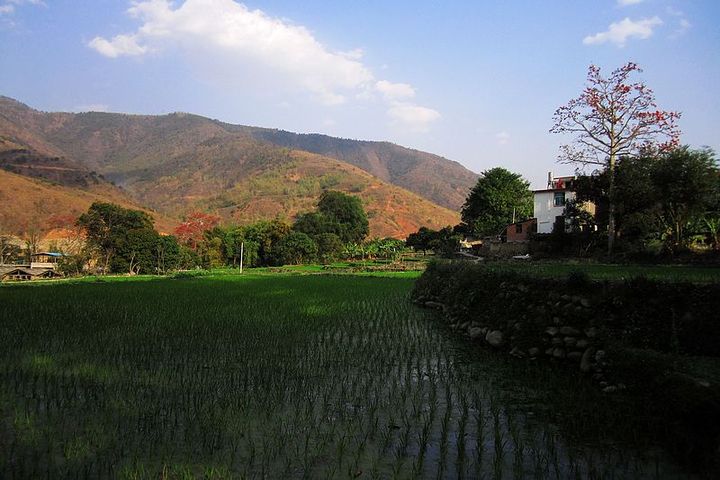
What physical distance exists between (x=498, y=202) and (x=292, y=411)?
58329 millimetres

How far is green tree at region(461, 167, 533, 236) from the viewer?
5984 centimetres

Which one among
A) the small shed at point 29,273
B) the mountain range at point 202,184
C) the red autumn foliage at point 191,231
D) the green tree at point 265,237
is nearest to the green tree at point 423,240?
the green tree at point 265,237

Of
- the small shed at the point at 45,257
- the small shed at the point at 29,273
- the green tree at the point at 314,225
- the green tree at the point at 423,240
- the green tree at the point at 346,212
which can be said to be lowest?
the small shed at the point at 29,273

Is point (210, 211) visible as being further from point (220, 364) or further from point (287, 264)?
point (220, 364)

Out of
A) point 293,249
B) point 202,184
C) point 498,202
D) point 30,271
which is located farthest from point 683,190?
point 202,184

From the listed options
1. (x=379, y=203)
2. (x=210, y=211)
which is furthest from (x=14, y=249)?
(x=379, y=203)

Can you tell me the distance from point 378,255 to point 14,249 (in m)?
41.8

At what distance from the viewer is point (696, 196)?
2492 cm

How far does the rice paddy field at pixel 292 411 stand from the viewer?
4.17 meters

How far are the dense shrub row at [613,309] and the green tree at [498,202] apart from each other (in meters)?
50.1

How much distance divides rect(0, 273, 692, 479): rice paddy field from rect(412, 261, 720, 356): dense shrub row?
40.1 inches

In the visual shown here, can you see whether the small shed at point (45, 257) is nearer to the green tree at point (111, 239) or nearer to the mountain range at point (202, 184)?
the green tree at point (111, 239)

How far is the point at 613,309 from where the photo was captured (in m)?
7.90

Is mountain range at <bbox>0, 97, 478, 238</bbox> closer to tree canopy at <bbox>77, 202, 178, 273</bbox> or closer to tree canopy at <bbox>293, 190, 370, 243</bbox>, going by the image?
tree canopy at <bbox>293, 190, 370, 243</bbox>
